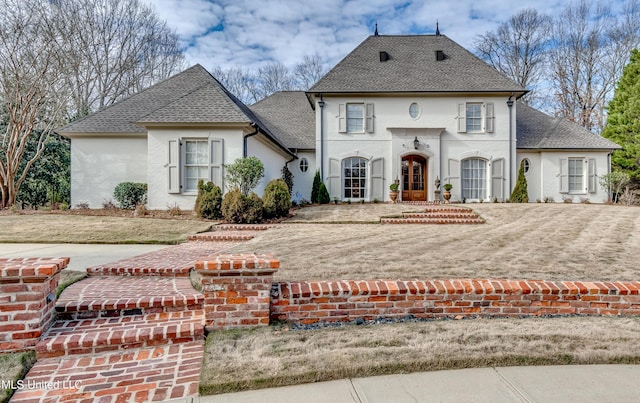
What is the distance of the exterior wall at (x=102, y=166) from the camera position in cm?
1138

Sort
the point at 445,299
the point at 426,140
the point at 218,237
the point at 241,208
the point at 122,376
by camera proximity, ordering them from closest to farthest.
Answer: the point at 122,376 → the point at 445,299 → the point at 218,237 → the point at 241,208 → the point at 426,140

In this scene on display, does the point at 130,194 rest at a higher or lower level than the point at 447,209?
higher

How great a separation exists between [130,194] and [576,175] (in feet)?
58.0

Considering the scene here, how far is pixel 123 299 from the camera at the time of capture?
305 cm

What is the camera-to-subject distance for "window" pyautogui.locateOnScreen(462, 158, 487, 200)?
47.1 ft

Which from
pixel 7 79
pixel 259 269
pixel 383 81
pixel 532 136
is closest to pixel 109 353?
pixel 259 269

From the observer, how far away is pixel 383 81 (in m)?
14.5

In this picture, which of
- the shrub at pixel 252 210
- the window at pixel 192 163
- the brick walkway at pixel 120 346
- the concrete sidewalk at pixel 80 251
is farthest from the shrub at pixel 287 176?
the brick walkway at pixel 120 346

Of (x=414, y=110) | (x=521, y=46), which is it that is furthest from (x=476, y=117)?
(x=521, y=46)

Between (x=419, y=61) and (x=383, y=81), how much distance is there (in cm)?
239

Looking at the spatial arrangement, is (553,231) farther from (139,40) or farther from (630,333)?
(139,40)

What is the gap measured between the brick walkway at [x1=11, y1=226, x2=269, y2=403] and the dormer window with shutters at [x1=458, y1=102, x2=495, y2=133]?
1355cm

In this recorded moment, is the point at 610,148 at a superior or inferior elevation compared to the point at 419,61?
inferior

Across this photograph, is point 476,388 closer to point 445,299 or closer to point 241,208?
point 445,299
